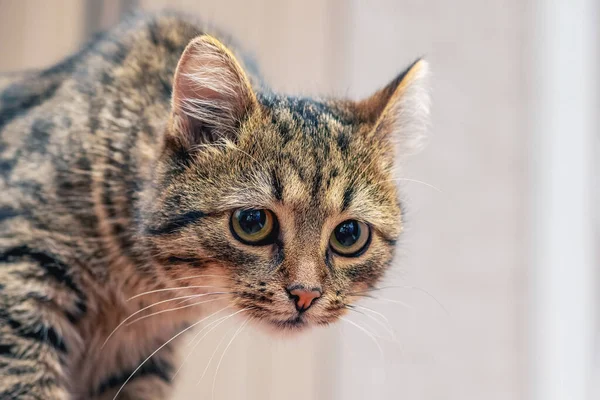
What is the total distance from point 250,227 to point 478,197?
125 cm

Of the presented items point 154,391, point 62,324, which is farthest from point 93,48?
point 154,391

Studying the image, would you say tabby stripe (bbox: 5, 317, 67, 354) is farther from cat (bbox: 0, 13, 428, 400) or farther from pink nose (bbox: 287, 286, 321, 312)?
pink nose (bbox: 287, 286, 321, 312)

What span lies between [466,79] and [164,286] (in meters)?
1.28

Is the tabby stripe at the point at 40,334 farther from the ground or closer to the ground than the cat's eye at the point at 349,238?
closer to the ground

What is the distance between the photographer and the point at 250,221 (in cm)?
106

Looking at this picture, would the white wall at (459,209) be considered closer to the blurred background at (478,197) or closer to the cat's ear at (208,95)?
the blurred background at (478,197)

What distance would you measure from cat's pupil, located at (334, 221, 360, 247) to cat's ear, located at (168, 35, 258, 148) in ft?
0.68

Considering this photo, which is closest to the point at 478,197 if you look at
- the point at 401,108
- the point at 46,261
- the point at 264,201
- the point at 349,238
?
the point at 401,108

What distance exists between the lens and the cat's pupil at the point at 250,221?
1056 mm

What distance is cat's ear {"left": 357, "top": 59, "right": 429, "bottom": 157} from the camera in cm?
119

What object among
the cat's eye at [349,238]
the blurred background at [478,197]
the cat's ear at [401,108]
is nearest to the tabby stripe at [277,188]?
the cat's eye at [349,238]

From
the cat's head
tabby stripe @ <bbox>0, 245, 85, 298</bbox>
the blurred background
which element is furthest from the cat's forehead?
the blurred background

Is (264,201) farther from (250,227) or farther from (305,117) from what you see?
(305,117)

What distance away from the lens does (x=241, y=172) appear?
1.08 meters
